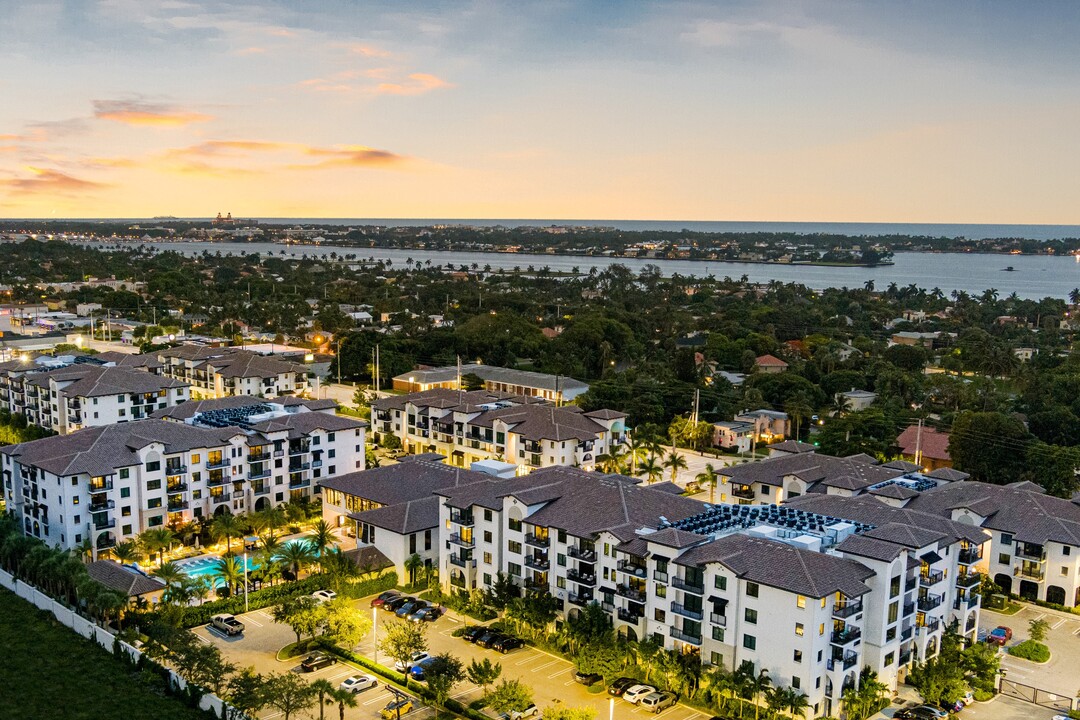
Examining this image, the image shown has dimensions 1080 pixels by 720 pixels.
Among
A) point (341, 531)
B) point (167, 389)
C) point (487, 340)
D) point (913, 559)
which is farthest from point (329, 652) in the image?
point (487, 340)

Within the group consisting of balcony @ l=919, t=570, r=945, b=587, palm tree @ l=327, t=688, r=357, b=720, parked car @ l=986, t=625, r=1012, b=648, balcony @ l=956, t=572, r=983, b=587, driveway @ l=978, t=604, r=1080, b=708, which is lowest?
driveway @ l=978, t=604, r=1080, b=708

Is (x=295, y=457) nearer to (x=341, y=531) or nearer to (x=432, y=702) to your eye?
(x=341, y=531)

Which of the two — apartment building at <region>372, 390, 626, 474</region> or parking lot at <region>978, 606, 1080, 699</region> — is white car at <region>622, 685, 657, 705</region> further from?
apartment building at <region>372, 390, 626, 474</region>

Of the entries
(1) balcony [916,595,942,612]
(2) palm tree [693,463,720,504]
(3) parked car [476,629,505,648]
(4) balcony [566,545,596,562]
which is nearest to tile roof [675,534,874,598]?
(1) balcony [916,595,942,612]

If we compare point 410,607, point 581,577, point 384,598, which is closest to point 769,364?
point 581,577

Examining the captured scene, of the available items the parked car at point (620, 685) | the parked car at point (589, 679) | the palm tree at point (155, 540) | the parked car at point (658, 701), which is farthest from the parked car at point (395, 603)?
the parked car at point (658, 701)
